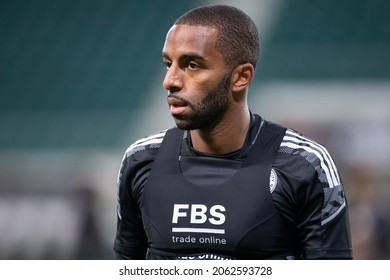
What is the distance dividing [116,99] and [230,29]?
6920mm

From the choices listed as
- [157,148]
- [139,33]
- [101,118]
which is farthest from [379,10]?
[157,148]

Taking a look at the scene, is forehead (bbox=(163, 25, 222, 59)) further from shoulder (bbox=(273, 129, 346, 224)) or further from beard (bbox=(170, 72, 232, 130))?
shoulder (bbox=(273, 129, 346, 224))

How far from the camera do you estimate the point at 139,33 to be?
33.0 ft

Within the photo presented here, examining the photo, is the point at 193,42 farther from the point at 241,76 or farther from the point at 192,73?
the point at 241,76

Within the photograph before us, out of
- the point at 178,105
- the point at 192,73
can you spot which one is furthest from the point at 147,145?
the point at 192,73

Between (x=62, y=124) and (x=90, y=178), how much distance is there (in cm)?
111

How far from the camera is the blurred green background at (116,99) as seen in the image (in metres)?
7.98

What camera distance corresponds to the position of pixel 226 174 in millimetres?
2723

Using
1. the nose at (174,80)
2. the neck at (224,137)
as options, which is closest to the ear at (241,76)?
the neck at (224,137)

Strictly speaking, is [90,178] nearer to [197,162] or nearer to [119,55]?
[119,55]

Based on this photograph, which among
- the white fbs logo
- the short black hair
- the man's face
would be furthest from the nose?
the white fbs logo

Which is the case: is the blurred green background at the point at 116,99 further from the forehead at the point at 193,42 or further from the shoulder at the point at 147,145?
the forehead at the point at 193,42

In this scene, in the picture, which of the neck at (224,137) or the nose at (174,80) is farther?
the neck at (224,137)

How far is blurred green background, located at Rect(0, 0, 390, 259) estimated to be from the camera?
798 centimetres
